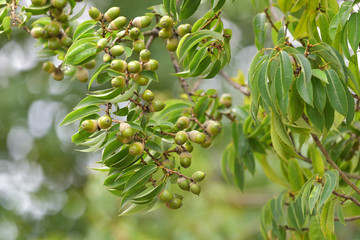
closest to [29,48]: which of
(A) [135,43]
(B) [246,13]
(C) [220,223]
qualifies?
(B) [246,13]

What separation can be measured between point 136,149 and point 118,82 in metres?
0.14

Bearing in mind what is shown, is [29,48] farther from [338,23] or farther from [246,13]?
[338,23]

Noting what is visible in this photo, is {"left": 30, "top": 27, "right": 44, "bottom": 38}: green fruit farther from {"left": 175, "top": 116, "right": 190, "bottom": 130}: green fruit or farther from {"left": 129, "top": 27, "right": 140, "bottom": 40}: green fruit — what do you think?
{"left": 175, "top": 116, "right": 190, "bottom": 130}: green fruit

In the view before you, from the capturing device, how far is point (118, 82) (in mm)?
959

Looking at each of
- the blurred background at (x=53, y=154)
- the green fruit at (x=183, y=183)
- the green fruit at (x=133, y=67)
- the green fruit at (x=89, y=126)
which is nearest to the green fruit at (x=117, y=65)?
the green fruit at (x=133, y=67)

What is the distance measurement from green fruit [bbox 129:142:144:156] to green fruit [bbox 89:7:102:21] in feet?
1.08

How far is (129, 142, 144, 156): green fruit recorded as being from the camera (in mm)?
962

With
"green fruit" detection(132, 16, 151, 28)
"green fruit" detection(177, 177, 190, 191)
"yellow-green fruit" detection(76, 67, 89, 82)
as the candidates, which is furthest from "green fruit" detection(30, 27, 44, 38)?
"green fruit" detection(177, 177, 190, 191)

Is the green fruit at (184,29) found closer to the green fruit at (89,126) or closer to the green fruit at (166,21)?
the green fruit at (166,21)

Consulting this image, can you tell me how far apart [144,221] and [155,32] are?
2610 millimetres

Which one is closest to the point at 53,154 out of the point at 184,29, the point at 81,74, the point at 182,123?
the point at 81,74

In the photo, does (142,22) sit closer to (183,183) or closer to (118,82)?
(118,82)

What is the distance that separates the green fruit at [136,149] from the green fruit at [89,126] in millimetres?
84

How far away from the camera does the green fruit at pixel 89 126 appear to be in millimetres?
957
